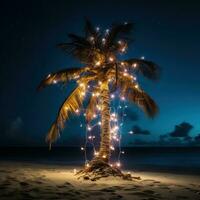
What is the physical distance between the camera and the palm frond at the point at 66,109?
14273mm

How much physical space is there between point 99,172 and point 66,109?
2.68m

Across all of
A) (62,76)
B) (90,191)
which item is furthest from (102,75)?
(90,191)

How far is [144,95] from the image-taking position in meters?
14.4

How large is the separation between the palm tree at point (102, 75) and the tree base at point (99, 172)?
0.29 meters

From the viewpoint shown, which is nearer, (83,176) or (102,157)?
(83,176)

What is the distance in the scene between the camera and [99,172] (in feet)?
42.3

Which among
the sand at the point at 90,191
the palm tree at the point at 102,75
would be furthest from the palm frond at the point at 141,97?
the sand at the point at 90,191

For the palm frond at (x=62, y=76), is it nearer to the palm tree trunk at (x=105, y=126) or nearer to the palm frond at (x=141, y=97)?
the palm tree trunk at (x=105, y=126)

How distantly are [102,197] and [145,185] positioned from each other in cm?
264

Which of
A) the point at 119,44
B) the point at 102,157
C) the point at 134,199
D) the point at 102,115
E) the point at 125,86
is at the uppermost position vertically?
the point at 119,44

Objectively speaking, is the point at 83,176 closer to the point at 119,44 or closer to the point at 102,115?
the point at 102,115

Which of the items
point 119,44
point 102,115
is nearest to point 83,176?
point 102,115

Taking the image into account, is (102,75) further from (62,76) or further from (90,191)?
(90,191)

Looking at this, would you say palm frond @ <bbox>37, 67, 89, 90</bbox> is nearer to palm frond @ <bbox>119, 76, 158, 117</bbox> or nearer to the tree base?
palm frond @ <bbox>119, 76, 158, 117</bbox>
